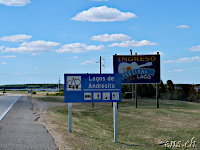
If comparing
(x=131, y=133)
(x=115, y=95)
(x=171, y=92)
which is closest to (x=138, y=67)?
(x=131, y=133)

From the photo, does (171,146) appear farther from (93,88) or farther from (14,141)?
(14,141)

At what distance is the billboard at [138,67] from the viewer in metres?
32.2

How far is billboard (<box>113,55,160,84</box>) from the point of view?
3219 centimetres

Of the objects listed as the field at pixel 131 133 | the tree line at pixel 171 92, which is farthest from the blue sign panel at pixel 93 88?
the tree line at pixel 171 92

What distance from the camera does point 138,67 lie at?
3244 centimetres

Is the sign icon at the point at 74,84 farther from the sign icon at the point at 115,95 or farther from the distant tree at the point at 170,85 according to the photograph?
the distant tree at the point at 170,85

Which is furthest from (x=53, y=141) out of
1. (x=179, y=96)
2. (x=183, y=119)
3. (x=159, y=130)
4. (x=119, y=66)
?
(x=179, y=96)

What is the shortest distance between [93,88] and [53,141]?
3.28 metres

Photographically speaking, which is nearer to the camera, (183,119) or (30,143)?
(30,143)

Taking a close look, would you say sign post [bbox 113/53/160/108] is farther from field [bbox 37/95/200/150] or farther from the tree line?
the tree line

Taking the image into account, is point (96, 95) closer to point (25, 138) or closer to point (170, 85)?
point (25, 138)

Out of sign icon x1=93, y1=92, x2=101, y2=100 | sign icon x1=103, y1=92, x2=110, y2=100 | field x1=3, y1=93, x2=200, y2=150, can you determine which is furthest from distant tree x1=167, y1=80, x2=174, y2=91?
sign icon x1=93, y1=92, x2=101, y2=100

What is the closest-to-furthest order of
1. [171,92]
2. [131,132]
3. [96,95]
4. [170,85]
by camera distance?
[96,95], [131,132], [171,92], [170,85]

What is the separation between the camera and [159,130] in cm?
1816
